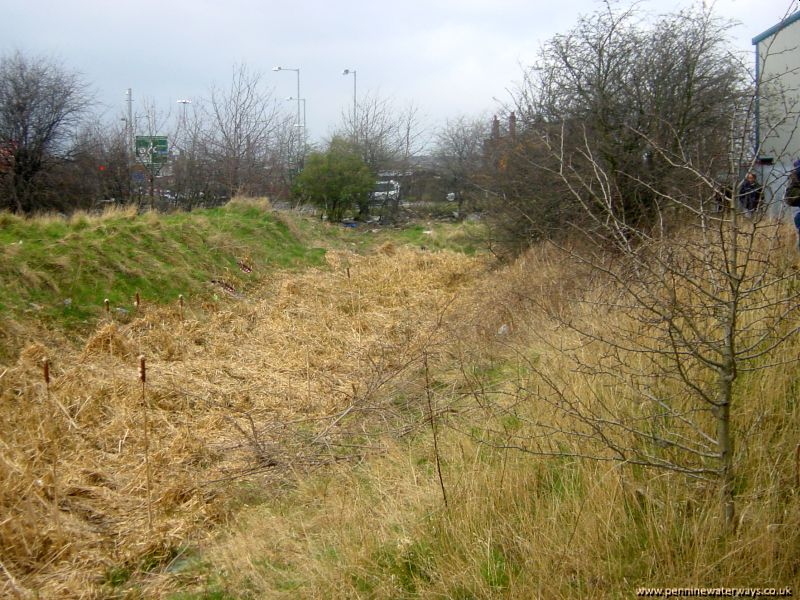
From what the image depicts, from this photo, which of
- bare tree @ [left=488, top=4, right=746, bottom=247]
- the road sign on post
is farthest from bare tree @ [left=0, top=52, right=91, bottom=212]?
bare tree @ [left=488, top=4, right=746, bottom=247]

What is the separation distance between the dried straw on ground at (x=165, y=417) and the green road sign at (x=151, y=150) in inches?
470

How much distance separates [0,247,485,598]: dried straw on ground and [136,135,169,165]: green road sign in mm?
11932

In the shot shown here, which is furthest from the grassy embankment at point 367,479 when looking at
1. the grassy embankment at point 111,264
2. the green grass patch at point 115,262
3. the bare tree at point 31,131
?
the bare tree at point 31,131

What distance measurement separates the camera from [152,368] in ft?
26.5

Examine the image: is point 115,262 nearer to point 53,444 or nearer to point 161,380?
point 161,380

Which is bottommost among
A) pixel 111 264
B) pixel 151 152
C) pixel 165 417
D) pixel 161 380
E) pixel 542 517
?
pixel 165 417

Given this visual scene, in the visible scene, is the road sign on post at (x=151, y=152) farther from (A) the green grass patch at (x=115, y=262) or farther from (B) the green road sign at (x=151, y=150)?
(A) the green grass patch at (x=115, y=262)

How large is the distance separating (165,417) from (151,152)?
16929mm

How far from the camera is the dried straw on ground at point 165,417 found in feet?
14.7

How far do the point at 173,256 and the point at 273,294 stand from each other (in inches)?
73.4

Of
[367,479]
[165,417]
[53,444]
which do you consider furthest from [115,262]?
[367,479]

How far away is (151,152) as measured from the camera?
21.9 m

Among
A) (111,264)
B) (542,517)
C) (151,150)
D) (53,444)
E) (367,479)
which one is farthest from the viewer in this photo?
(151,150)

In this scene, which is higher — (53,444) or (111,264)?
(111,264)
